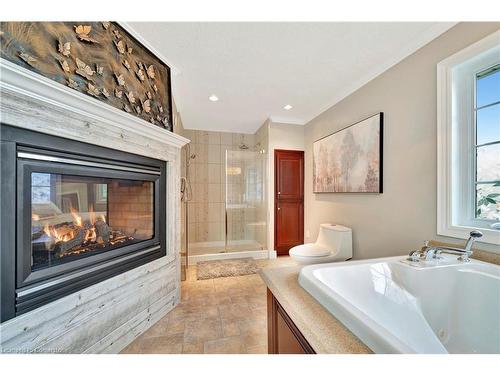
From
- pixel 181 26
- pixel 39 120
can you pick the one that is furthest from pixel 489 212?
pixel 39 120

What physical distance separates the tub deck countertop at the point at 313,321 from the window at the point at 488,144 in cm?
139

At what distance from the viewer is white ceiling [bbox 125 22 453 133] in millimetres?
1479

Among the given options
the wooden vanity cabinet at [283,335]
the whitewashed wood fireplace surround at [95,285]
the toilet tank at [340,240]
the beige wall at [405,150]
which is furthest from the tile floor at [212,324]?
the beige wall at [405,150]

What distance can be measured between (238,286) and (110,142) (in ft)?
6.48

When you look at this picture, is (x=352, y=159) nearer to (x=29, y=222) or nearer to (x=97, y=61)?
(x=97, y=61)

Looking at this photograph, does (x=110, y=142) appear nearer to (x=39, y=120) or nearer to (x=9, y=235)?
(x=39, y=120)

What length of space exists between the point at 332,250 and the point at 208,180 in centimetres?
273

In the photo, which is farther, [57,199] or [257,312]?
[257,312]

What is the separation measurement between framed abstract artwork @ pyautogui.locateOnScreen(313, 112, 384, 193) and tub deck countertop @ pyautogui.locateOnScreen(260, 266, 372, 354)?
59.7 inches

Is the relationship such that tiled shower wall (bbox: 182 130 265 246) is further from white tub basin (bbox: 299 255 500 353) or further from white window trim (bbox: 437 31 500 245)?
white tub basin (bbox: 299 255 500 353)

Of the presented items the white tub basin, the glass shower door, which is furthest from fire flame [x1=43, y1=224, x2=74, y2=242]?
the glass shower door

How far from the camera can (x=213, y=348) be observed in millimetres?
1369

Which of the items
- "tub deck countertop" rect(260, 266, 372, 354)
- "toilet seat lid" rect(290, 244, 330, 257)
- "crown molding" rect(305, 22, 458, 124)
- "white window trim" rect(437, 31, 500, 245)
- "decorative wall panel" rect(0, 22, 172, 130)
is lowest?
"toilet seat lid" rect(290, 244, 330, 257)

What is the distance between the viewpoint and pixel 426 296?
1.10 meters
